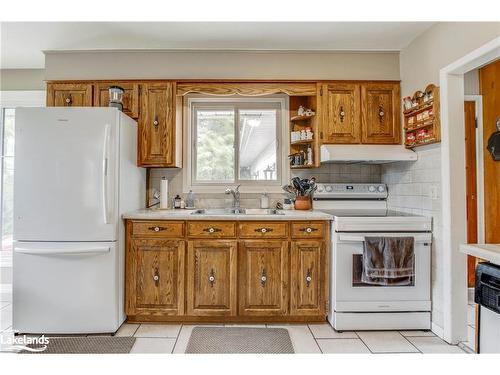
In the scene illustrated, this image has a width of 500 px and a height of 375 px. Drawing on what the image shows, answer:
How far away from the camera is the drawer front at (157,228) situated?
107 inches

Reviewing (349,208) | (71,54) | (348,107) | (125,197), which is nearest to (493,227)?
(349,208)

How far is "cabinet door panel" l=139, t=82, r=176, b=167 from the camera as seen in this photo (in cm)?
309

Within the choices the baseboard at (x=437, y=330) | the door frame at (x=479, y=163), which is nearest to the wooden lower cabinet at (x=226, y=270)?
the baseboard at (x=437, y=330)

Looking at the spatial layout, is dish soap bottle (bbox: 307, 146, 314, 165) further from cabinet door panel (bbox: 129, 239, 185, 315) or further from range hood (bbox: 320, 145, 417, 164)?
cabinet door panel (bbox: 129, 239, 185, 315)

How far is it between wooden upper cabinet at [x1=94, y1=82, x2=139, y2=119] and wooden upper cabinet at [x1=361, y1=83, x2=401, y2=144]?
216 centimetres

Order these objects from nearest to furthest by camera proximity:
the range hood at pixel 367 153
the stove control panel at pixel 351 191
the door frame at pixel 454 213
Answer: the door frame at pixel 454 213, the range hood at pixel 367 153, the stove control panel at pixel 351 191

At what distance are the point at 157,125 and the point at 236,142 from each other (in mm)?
846

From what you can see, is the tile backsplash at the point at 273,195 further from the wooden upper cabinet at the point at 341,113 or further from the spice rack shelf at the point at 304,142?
the wooden upper cabinet at the point at 341,113

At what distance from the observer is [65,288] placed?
99.6 inches

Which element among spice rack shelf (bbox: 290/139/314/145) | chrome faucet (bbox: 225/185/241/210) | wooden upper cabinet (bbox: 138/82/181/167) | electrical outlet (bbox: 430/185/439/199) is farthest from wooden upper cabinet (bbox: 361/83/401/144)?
wooden upper cabinet (bbox: 138/82/181/167)

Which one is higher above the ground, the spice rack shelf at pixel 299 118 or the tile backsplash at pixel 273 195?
the spice rack shelf at pixel 299 118

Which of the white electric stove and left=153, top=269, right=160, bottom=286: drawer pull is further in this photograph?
left=153, top=269, right=160, bottom=286: drawer pull

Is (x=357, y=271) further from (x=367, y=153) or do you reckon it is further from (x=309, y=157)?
(x=309, y=157)

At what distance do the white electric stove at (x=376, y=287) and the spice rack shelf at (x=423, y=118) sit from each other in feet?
2.21
